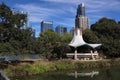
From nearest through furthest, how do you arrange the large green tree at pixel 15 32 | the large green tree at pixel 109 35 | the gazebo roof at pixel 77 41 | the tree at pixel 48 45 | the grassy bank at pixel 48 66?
the grassy bank at pixel 48 66 → the large green tree at pixel 15 32 → the tree at pixel 48 45 → the large green tree at pixel 109 35 → the gazebo roof at pixel 77 41

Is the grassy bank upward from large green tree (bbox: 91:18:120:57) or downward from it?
downward

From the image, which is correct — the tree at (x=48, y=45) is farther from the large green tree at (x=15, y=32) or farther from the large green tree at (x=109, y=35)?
the large green tree at (x=109, y=35)

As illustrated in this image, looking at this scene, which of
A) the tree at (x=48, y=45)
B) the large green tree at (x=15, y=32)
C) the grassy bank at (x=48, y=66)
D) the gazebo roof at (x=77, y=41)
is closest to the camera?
the grassy bank at (x=48, y=66)

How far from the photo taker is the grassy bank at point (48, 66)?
122 feet

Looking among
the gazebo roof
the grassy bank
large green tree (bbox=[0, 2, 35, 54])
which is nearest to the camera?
the grassy bank

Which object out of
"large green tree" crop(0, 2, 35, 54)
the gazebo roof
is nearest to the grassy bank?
"large green tree" crop(0, 2, 35, 54)

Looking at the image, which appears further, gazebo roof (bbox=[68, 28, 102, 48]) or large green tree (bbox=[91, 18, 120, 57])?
gazebo roof (bbox=[68, 28, 102, 48])

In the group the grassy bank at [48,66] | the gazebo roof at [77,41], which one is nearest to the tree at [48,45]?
the grassy bank at [48,66]

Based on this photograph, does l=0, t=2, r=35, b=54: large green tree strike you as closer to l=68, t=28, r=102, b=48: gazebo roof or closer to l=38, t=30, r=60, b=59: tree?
l=38, t=30, r=60, b=59: tree

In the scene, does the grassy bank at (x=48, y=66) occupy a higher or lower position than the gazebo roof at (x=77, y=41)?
lower

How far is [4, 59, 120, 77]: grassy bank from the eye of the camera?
37.1m

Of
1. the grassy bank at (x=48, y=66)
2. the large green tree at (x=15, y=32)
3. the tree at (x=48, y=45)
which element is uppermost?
the large green tree at (x=15, y=32)

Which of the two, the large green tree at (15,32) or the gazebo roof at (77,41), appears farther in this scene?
the gazebo roof at (77,41)

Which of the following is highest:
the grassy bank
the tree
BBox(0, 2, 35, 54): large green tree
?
BBox(0, 2, 35, 54): large green tree
